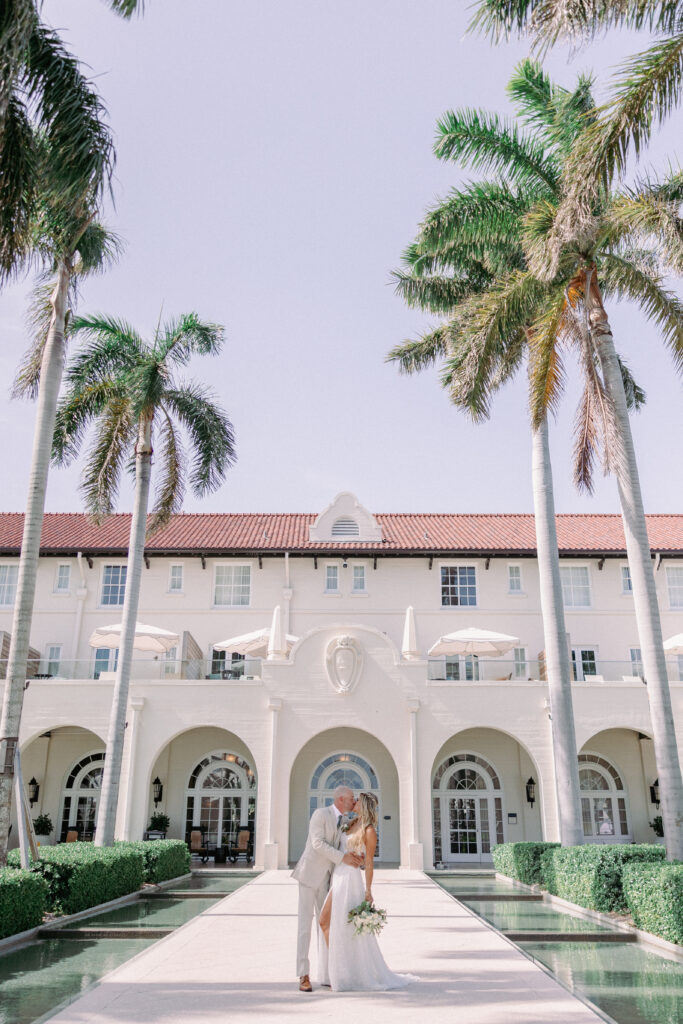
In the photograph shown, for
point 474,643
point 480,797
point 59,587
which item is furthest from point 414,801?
point 59,587

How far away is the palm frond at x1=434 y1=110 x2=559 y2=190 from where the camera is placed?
16297 millimetres

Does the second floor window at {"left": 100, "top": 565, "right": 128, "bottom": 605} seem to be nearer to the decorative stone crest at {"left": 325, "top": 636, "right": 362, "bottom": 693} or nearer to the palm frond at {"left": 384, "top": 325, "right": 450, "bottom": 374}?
the decorative stone crest at {"left": 325, "top": 636, "right": 362, "bottom": 693}

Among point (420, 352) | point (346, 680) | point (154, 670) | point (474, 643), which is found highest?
point (420, 352)

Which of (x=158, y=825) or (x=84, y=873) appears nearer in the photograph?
(x=84, y=873)

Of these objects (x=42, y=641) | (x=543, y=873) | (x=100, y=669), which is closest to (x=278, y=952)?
(x=543, y=873)

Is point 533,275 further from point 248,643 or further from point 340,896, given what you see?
point 248,643

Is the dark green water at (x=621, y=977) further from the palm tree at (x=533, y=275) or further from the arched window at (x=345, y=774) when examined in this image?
the arched window at (x=345, y=774)

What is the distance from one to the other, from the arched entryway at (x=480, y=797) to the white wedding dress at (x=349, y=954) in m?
17.2

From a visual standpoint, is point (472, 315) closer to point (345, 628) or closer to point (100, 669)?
point (345, 628)

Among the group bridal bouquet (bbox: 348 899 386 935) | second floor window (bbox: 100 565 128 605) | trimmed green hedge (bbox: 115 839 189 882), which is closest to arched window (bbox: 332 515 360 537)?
second floor window (bbox: 100 565 128 605)

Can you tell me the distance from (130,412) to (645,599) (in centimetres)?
1182

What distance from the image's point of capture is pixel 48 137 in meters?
10.4

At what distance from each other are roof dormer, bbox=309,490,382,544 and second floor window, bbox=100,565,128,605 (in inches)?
247

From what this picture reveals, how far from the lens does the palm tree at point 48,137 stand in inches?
392
